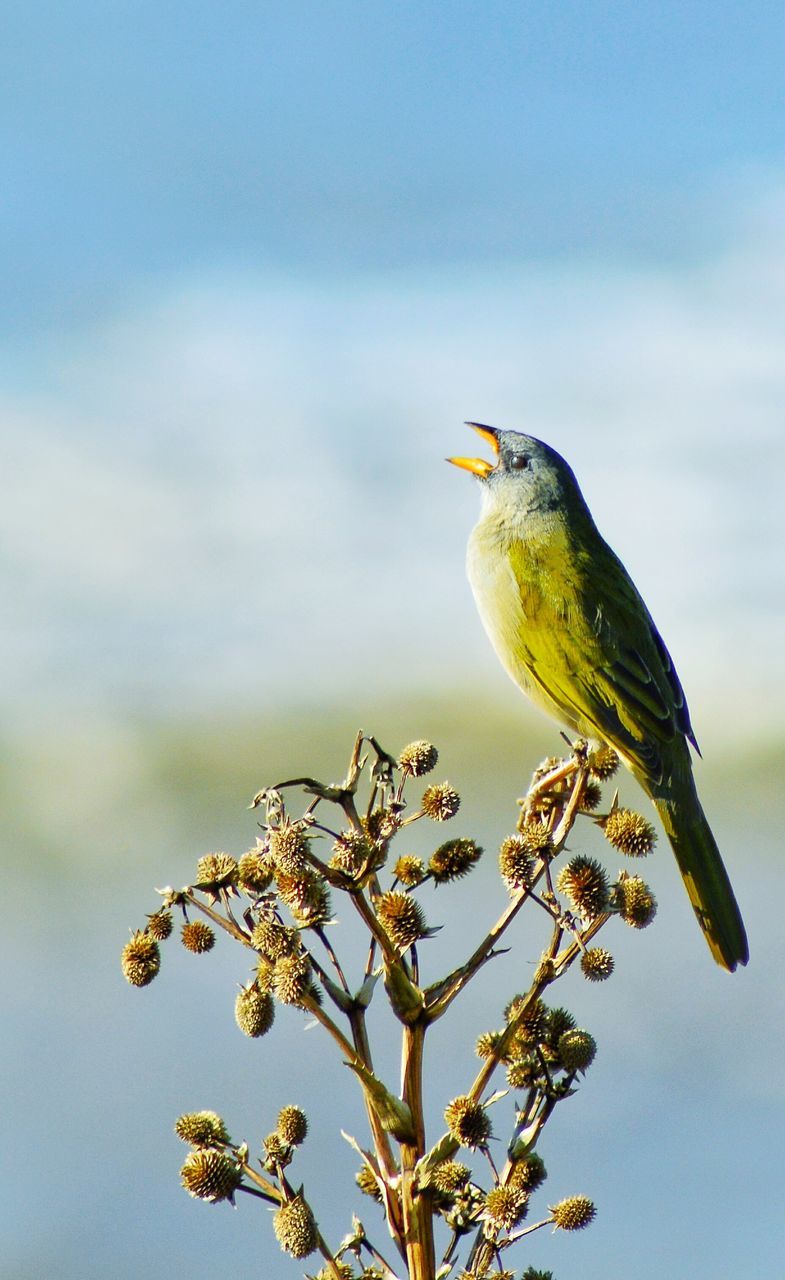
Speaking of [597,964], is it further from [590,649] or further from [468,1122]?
[590,649]

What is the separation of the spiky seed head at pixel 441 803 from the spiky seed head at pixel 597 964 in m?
0.28

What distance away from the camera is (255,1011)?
156 centimetres

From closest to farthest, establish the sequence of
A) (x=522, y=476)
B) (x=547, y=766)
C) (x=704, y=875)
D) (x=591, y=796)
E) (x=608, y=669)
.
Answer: (x=591, y=796)
(x=547, y=766)
(x=704, y=875)
(x=608, y=669)
(x=522, y=476)

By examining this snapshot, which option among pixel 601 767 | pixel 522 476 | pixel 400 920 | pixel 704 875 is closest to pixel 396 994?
A: pixel 400 920

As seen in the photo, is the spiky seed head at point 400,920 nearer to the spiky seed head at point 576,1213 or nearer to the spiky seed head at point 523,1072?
the spiky seed head at point 523,1072

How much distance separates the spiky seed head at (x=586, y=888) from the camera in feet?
5.47

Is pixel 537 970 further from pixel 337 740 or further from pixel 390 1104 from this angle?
pixel 337 740

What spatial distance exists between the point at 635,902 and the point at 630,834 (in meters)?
0.19

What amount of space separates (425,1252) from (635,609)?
2.34 metres

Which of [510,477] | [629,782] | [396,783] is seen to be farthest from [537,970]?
[629,782]

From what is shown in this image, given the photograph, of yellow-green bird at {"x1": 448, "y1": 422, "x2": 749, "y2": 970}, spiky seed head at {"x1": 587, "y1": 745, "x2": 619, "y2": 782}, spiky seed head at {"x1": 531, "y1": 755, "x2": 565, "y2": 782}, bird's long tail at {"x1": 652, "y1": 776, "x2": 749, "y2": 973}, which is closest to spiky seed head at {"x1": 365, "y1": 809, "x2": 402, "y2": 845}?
spiky seed head at {"x1": 587, "y1": 745, "x2": 619, "y2": 782}

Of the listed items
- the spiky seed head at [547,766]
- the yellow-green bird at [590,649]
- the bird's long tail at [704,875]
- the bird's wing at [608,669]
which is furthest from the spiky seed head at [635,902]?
the bird's wing at [608,669]

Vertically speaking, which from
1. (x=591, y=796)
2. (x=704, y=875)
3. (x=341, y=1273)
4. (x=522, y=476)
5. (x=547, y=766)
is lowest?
(x=341, y=1273)

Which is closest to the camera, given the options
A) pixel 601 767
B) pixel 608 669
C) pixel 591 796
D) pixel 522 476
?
pixel 591 796
